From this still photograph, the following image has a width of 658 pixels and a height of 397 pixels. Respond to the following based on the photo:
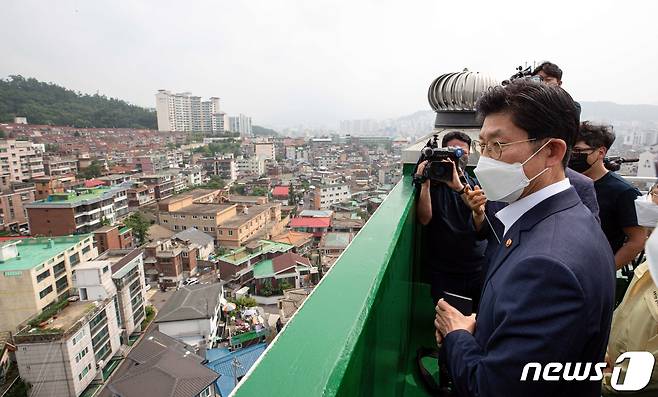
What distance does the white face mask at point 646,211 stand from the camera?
5.20 ft

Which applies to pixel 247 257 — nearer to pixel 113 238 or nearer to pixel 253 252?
pixel 253 252

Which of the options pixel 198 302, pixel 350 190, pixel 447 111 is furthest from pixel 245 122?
pixel 447 111

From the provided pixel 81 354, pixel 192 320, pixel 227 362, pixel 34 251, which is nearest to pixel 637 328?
pixel 227 362

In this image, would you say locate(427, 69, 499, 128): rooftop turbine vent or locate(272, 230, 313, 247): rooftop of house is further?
locate(272, 230, 313, 247): rooftop of house

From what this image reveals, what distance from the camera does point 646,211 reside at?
1.65 m

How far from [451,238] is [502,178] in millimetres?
969

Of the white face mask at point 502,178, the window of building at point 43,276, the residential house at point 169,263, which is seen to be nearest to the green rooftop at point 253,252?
the residential house at point 169,263

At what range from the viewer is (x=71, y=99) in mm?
51812

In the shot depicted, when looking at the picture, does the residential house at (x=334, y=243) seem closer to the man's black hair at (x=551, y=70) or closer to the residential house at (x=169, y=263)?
the residential house at (x=169, y=263)

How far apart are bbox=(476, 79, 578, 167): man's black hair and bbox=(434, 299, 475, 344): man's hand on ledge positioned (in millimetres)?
432

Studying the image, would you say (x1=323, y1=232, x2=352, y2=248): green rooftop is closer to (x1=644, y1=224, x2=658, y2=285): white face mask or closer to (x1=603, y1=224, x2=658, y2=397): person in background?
(x1=603, y1=224, x2=658, y2=397): person in background

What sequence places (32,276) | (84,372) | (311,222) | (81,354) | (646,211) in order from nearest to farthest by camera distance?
1. (646,211)
2. (81,354)
3. (84,372)
4. (32,276)
5. (311,222)

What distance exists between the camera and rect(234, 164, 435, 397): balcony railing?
56 centimetres

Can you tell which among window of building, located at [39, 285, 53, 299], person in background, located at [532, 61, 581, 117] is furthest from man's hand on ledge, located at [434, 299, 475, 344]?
window of building, located at [39, 285, 53, 299]
